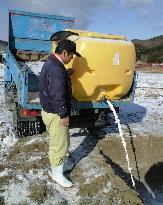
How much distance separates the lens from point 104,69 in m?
5.93

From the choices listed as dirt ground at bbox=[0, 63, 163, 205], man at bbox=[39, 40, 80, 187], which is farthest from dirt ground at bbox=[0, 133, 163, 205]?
man at bbox=[39, 40, 80, 187]

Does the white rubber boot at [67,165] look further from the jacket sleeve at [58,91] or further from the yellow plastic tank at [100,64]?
the jacket sleeve at [58,91]

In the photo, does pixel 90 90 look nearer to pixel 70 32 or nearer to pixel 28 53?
pixel 70 32

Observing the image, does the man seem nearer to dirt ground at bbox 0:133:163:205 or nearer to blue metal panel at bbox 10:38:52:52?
dirt ground at bbox 0:133:163:205

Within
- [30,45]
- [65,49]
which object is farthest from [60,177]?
[30,45]

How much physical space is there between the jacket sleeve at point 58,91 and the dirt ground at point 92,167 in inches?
44.5

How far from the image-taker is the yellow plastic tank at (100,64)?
5766mm

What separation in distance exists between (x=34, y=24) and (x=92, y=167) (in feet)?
17.8

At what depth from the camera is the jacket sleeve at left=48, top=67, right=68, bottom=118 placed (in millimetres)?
4691

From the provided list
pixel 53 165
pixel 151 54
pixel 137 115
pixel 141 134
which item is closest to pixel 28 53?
pixel 137 115

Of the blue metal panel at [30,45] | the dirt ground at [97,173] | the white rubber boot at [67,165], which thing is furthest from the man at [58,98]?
the blue metal panel at [30,45]

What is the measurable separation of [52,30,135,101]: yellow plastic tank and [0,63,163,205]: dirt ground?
119cm

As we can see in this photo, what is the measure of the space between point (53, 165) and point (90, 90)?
1455 millimetres

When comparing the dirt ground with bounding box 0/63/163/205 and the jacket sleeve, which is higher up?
the jacket sleeve
